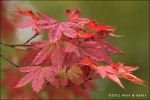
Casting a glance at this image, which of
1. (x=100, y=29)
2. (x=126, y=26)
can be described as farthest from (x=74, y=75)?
(x=126, y=26)

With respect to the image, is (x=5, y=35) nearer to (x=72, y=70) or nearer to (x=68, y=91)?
(x=68, y=91)

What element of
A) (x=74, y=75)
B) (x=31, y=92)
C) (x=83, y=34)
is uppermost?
(x=83, y=34)

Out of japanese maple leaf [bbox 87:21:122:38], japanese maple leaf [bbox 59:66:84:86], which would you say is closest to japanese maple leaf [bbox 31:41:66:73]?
japanese maple leaf [bbox 59:66:84:86]

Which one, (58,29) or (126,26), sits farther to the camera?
(126,26)

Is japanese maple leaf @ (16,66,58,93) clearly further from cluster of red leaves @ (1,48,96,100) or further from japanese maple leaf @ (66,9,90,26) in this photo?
cluster of red leaves @ (1,48,96,100)

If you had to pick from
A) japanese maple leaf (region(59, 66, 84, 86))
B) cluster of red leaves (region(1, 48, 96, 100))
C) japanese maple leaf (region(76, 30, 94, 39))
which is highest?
japanese maple leaf (region(76, 30, 94, 39))

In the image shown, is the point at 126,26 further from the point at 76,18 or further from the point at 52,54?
the point at 52,54

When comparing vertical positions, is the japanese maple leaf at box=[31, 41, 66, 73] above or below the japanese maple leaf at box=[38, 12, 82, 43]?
below
